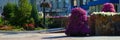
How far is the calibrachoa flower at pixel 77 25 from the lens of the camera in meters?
24.4

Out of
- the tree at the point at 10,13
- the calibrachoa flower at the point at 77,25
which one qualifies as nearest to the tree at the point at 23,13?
the tree at the point at 10,13

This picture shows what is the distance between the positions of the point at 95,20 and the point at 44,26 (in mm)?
13098

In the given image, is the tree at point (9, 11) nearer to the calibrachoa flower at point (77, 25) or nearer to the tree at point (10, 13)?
the tree at point (10, 13)

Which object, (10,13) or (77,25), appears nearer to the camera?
(77,25)

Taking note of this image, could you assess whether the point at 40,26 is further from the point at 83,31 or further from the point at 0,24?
the point at 83,31

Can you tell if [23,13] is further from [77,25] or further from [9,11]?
[77,25]

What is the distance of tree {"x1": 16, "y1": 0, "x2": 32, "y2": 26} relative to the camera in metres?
36.3

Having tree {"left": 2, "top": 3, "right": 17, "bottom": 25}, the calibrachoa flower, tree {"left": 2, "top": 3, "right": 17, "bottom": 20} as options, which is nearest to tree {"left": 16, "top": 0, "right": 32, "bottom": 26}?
tree {"left": 2, "top": 3, "right": 17, "bottom": 25}

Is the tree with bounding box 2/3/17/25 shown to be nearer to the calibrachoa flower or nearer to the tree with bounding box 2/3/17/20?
the tree with bounding box 2/3/17/20

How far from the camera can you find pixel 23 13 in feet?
120

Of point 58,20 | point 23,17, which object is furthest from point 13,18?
point 58,20

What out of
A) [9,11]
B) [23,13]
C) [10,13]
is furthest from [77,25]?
[9,11]

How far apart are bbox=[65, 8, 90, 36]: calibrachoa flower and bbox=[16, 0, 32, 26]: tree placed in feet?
39.1

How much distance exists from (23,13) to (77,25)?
12.7 metres
